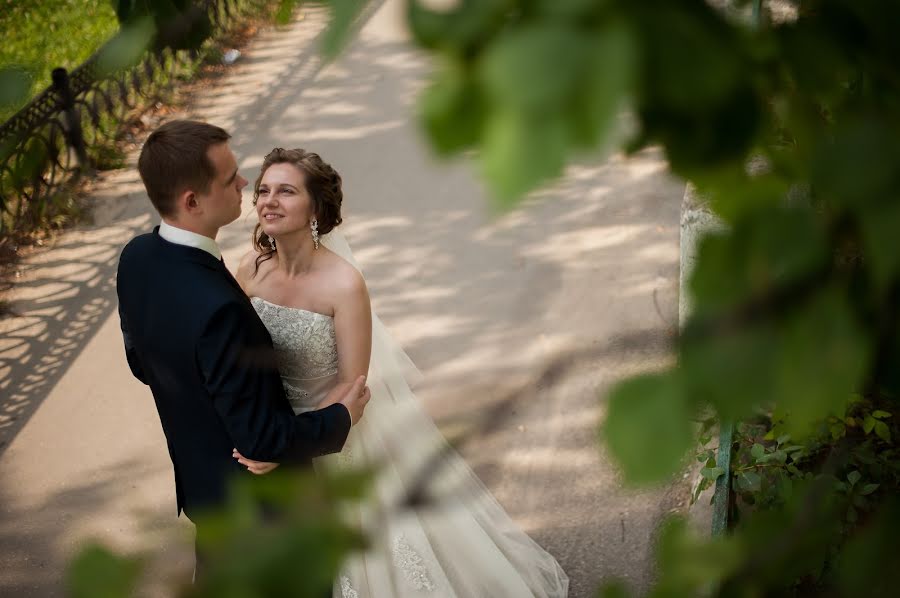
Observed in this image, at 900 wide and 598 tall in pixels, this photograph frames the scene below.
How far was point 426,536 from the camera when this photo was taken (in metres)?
4.17

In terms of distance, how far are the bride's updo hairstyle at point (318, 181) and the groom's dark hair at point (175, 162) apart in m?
0.49

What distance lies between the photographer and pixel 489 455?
17.2 ft

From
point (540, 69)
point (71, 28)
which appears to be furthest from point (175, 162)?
point (71, 28)

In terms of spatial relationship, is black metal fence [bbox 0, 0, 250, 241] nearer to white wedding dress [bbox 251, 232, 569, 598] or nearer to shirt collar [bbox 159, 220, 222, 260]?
white wedding dress [bbox 251, 232, 569, 598]

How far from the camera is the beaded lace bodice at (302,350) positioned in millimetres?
3826

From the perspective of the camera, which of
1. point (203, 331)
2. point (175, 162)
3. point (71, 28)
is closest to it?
point (203, 331)

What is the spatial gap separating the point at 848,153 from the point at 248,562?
0.59 m

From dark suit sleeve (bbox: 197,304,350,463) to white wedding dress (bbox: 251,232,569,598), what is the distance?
0.43m

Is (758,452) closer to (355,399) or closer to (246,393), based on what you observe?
(355,399)

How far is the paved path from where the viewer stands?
494 centimetres

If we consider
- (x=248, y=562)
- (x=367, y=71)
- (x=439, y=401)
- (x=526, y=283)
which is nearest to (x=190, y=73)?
(x=367, y=71)

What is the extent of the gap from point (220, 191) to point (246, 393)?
0.71 metres

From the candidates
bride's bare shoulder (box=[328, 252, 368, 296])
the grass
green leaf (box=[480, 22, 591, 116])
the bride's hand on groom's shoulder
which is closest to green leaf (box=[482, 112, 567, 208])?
A: green leaf (box=[480, 22, 591, 116])

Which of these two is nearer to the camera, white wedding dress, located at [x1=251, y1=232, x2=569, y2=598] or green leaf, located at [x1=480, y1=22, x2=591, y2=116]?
green leaf, located at [x1=480, y1=22, x2=591, y2=116]
